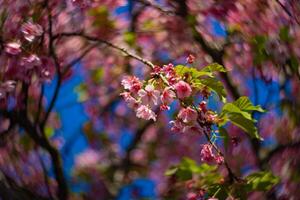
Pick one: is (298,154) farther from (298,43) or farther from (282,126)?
(298,43)

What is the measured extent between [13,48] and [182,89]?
537mm

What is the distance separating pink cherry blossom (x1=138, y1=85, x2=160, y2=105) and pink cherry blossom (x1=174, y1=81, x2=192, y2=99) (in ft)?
0.13

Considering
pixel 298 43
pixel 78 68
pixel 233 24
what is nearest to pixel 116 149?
pixel 78 68

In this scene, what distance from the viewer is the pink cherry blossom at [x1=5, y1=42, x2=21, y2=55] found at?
1.57 metres

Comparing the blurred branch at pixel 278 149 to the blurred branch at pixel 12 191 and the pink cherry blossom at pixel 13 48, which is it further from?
the pink cherry blossom at pixel 13 48

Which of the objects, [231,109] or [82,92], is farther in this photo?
[82,92]

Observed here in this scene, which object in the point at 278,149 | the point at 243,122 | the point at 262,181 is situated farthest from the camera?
the point at 278,149

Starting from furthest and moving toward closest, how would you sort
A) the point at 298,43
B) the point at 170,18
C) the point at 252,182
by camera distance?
the point at 170,18, the point at 298,43, the point at 252,182

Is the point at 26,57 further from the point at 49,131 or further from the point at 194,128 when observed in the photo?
the point at 194,128

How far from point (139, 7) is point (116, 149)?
475mm

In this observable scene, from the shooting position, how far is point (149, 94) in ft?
4.04

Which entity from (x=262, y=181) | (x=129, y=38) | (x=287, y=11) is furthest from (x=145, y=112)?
(x=129, y=38)

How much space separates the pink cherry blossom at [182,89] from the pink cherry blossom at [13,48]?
0.52 metres

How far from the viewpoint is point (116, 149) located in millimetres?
2082
